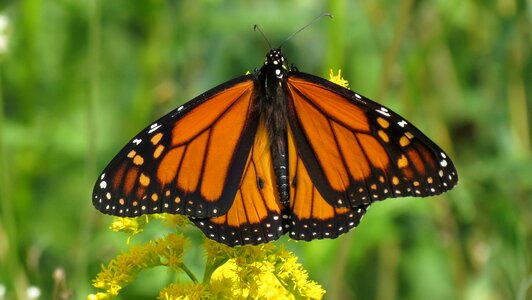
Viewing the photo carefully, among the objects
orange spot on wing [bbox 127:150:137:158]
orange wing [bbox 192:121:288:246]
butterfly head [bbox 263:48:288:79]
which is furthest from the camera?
butterfly head [bbox 263:48:288:79]

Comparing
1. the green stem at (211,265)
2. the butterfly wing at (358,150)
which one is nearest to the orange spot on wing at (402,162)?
the butterfly wing at (358,150)

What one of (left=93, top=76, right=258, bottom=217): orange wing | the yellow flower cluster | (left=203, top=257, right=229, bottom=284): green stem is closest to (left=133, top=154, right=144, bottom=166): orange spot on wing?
(left=93, top=76, right=258, bottom=217): orange wing

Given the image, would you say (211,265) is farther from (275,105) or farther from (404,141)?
(404,141)

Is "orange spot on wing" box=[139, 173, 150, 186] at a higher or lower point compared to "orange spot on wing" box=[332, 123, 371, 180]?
lower

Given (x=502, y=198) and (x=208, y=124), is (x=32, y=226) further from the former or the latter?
(x=502, y=198)

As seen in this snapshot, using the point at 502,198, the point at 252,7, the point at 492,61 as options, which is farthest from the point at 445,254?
the point at 252,7

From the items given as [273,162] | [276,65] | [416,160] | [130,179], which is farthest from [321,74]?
[130,179]

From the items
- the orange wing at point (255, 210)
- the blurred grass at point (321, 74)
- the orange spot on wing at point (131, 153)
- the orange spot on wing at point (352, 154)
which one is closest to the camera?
the orange wing at point (255, 210)

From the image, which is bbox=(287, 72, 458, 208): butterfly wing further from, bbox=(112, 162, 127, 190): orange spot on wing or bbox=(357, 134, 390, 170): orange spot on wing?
bbox=(112, 162, 127, 190): orange spot on wing

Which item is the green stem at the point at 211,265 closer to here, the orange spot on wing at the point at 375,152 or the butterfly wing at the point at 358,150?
the butterfly wing at the point at 358,150
